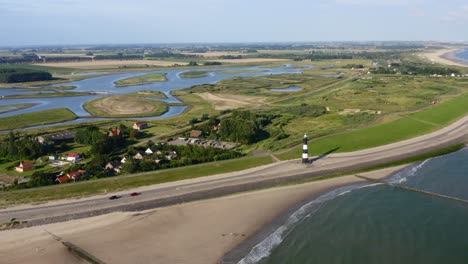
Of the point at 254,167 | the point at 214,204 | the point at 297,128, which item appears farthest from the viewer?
the point at 297,128

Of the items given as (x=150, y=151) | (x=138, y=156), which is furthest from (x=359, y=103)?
(x=138, y=156)

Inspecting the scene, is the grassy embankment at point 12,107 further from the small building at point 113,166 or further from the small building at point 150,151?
the small building at point 113,166

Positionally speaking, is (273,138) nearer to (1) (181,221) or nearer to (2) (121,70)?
(1) (181,221)

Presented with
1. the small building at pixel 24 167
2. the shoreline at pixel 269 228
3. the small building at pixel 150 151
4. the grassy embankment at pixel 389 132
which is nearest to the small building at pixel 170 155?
the small building at pixel 150 151

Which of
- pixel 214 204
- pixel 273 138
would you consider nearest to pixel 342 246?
pixel 214 204

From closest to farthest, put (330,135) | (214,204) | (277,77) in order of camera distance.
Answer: (214,204)
(330,135)
(277,77)

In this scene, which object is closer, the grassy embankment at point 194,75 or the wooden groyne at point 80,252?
the wooden groyne at point 80,252

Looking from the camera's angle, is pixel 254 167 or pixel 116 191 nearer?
pixel 116 191
